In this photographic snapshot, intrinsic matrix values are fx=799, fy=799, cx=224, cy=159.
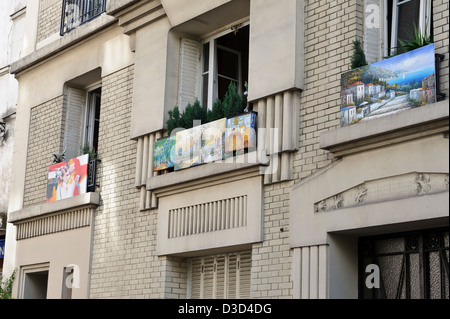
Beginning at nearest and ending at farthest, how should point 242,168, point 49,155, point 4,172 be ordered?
1. point 242,168
2. point 49,155
3. point 4,172

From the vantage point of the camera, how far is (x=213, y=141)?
12.9 meters

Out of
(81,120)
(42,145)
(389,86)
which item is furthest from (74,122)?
(389,86)

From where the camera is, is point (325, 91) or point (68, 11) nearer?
point (325, 91)

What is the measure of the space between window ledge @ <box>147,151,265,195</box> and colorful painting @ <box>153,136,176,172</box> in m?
0.21

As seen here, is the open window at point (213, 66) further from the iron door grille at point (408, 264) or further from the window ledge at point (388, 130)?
the iron door grille at point (408, 264)

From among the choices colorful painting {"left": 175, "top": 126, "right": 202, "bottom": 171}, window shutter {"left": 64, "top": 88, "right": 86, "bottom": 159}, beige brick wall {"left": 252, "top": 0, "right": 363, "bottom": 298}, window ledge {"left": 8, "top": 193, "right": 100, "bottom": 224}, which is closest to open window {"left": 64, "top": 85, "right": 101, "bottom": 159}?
window shutter {"left": 64, "top": 88, "right": 86, "bottom": 159}

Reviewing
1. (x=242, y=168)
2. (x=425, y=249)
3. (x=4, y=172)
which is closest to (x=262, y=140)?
(x=242, y=168)

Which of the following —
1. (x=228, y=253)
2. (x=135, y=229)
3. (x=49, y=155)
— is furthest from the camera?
(x=49, y=155)

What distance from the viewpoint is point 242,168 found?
12203mm

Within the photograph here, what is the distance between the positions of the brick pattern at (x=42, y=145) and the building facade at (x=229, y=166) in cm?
5

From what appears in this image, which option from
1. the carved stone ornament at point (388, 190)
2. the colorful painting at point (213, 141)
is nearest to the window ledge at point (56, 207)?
the colorful painting at point (213, 141)

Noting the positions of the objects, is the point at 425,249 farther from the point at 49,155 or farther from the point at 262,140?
the point at 49,155

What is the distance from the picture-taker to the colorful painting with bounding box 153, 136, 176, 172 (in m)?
13.7

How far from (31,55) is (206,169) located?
742 centimetres
